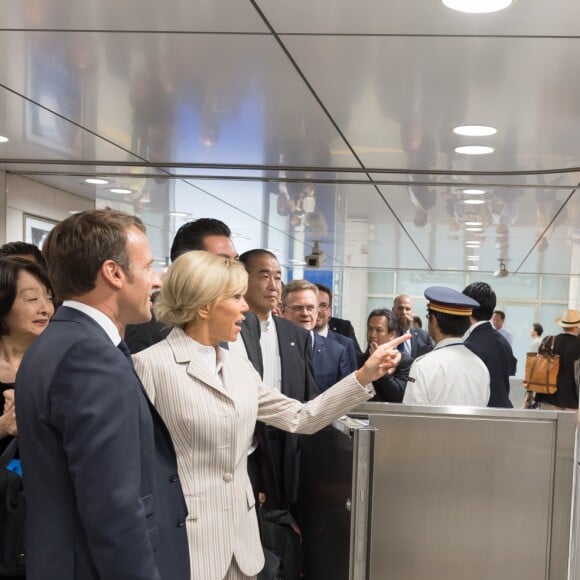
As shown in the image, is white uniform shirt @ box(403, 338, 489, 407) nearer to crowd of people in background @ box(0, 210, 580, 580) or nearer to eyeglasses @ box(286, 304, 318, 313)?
crowd of people in background @ box(0, 210, 580, 580)

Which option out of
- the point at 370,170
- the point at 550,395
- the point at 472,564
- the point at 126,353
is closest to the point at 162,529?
the point at 126,353

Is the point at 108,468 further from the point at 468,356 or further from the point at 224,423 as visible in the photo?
the point at 468,356

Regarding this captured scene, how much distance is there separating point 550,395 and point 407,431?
549 centimetres

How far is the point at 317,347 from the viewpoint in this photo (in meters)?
6.02

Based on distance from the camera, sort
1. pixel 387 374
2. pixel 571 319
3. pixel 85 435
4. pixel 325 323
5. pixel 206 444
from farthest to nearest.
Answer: pixel 571 319 → pixel 325 323 → pixel 387 374 → pixel 206 444 → pixel 85 435

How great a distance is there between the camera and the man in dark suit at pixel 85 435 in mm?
1988

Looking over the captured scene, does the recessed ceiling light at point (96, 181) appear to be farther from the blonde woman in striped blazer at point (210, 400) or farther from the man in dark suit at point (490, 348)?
the blonde woman in striped blazer at point (210, 400)

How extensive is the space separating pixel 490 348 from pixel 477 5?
3227 mm

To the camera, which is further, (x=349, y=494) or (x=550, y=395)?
(x=550, y=395)

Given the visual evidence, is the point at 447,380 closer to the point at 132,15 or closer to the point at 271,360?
the point at 271,360

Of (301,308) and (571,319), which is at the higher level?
(301,308)

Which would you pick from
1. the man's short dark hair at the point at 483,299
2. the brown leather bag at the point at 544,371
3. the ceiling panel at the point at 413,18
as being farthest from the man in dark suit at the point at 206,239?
the brown leather bag at the point at 544,371

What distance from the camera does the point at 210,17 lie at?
9.91 feet

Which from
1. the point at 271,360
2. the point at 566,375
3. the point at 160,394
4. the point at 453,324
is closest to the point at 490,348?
the point at 453,324
